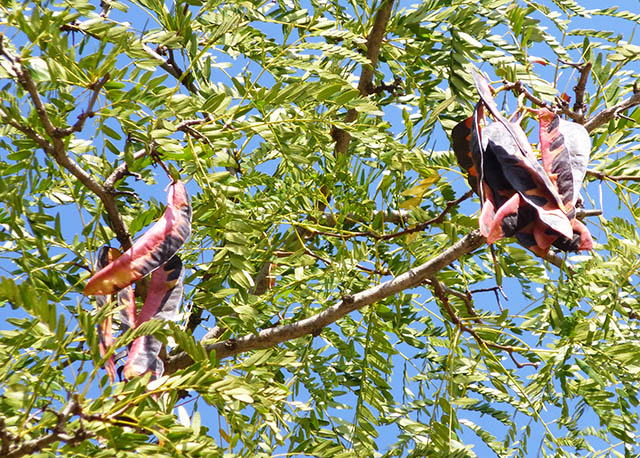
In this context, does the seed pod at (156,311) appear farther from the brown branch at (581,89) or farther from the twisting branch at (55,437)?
the brown branch at (581,89)

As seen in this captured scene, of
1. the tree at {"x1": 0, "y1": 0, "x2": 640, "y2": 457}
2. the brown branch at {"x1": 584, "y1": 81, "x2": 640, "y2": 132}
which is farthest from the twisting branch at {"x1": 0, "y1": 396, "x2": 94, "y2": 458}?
the brown branch at {"x1": 584, "y1": 81, "x2": 640, "y2": 132}

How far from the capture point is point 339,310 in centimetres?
156

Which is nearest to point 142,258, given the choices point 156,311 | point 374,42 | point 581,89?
point 156,311

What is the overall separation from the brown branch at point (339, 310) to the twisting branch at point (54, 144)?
0.41m

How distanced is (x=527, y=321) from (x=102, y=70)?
1021 mm

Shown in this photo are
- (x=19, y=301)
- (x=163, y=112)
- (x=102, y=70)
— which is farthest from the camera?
(x=163, y=112)

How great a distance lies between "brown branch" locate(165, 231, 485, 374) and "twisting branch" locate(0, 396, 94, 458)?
1.78 ft

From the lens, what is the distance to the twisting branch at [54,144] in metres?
1.13

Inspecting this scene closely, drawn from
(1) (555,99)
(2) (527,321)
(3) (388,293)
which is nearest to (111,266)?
(3) (388,293)

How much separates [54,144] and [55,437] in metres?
0.43

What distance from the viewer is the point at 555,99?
1434mm

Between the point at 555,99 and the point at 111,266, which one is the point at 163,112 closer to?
the point at 111,266

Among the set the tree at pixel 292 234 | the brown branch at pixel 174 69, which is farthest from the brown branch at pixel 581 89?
the brown branch at pixel 174 69

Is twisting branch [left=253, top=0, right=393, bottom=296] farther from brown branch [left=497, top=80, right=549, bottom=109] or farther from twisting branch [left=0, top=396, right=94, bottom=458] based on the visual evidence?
twisting branch [left=0, top=396, right=94, bottom=458]
